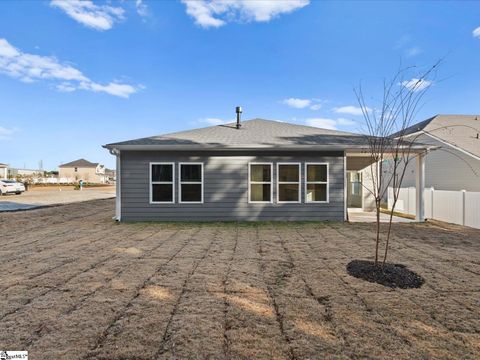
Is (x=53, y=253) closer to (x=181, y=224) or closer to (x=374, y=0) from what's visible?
(x=181, y=224)

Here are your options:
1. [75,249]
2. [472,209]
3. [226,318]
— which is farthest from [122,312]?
[472,209]

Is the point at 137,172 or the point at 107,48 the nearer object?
the point at 137,172

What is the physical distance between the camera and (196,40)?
1487cm

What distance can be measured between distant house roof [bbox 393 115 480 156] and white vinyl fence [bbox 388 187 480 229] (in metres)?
3.20

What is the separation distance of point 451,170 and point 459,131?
3.88 meters

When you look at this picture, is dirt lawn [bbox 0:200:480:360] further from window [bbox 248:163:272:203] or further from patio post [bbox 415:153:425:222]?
patio post [bbox 415:153:425:222]

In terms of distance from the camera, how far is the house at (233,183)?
29.8 ft

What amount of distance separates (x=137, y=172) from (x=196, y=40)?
9809mm

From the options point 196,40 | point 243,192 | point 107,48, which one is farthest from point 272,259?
point 107,48

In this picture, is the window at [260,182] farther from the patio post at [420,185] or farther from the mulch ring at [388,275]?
the patio post at [420,185]

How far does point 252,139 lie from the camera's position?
9438mm

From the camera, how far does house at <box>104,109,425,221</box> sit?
29.8 ft

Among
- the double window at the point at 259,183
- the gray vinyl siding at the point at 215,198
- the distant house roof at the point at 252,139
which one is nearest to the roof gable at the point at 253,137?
the distant house roof at the point at 252,139

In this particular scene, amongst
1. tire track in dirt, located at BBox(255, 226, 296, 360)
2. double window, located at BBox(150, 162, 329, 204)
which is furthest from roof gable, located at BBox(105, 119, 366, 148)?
tire track in dirt, located at BBox(255, 226, 296, 360)
